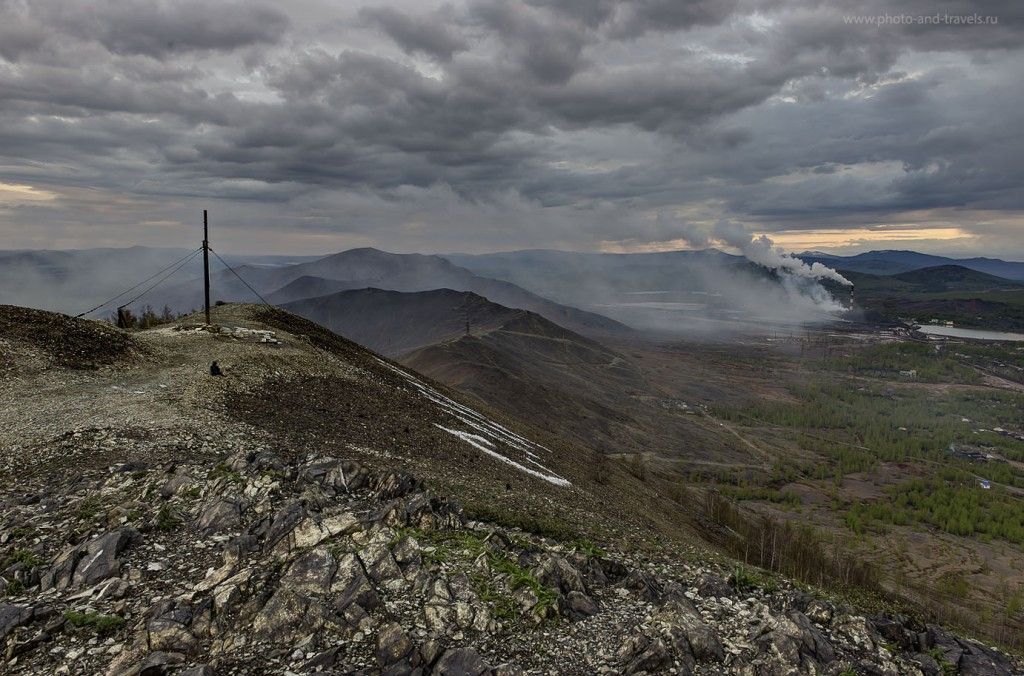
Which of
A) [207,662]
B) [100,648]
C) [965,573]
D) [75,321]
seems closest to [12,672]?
[100,648]

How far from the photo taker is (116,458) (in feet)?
68.3

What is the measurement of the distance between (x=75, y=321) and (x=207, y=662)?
32859 millimetres

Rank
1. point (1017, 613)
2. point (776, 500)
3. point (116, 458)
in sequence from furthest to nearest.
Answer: point (776, 500) < point (1017, 613) < point (116, 458)

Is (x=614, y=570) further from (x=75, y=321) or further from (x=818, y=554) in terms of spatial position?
(x=818, y=554)

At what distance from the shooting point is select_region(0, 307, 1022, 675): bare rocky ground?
11938mm

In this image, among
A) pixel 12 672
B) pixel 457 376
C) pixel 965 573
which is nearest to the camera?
pixel 12 672

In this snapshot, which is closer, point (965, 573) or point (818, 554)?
point (818, 554)

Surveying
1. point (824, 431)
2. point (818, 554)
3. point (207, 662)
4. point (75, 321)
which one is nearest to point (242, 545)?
point (207, 662)

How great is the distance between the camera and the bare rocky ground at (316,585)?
39.2 ft

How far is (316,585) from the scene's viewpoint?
13477mm

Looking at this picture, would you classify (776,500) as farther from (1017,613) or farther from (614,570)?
(614,570)

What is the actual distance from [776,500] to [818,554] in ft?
117

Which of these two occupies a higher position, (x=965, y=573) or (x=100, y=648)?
(x=100, y=648)

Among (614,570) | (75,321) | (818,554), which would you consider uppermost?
(75,321)
